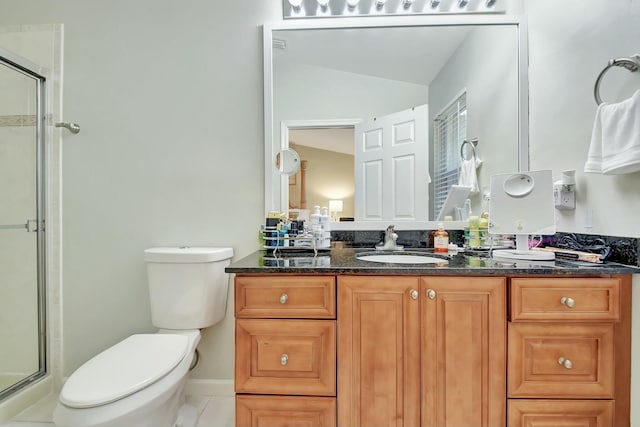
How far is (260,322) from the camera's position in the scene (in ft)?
3.48

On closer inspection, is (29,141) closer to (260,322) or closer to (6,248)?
(6,248)

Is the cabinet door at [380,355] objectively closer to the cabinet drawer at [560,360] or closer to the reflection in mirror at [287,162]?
the cabinet drawer at [560,360]

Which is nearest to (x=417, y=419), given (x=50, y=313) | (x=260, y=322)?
(x=260, y=322)

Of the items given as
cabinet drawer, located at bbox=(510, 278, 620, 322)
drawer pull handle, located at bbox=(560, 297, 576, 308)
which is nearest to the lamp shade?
cabinet drawer, located at bbox=(510, 278, 620, 322)

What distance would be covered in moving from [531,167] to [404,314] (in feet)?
3.62

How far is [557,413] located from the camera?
1.02 meters

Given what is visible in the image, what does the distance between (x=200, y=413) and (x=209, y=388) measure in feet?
0.49

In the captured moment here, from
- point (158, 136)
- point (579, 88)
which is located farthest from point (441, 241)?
point (158, 136)

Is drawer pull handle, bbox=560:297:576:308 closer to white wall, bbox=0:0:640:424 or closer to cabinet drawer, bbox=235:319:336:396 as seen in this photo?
cabinet drawer, bbox=235:319:336:396

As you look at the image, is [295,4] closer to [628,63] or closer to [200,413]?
[628,63]

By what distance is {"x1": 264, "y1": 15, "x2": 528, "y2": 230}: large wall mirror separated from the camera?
5.17 feet

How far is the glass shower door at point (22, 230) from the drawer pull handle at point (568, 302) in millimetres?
2406

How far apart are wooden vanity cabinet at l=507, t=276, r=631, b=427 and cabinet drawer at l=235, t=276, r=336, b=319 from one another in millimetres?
620

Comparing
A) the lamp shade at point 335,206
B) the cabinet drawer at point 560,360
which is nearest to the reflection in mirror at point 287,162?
the lamp shade at point 335,206
